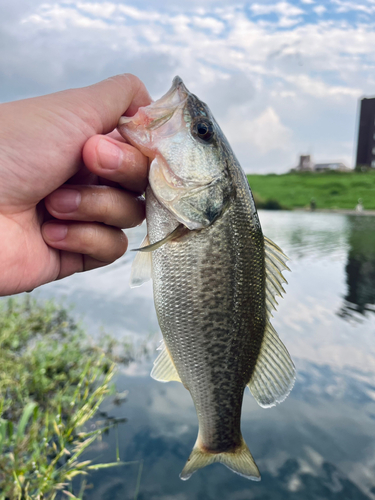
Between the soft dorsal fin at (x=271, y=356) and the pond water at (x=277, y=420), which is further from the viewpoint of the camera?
the pond water at (x=277, y=420)

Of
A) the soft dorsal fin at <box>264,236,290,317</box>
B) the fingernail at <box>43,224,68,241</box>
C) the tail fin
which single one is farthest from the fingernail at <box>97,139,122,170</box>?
the tail fin

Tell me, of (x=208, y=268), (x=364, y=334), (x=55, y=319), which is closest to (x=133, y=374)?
(x=55, y=319)

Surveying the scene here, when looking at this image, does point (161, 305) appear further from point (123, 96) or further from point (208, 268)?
point (123, 96)

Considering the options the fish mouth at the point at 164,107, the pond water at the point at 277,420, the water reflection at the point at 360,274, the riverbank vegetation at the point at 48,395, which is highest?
the fish mouth at the point at 164,107

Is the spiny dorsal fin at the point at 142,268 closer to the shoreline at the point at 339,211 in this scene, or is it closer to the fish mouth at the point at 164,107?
the fish mouth at the point at 164,107

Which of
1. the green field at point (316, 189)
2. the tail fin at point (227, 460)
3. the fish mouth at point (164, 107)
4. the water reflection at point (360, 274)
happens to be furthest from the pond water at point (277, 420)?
the green field at point (316, 189)

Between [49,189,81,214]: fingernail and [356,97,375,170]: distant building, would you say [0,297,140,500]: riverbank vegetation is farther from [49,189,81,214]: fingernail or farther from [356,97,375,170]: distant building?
[356,97,375,170]: distant building
